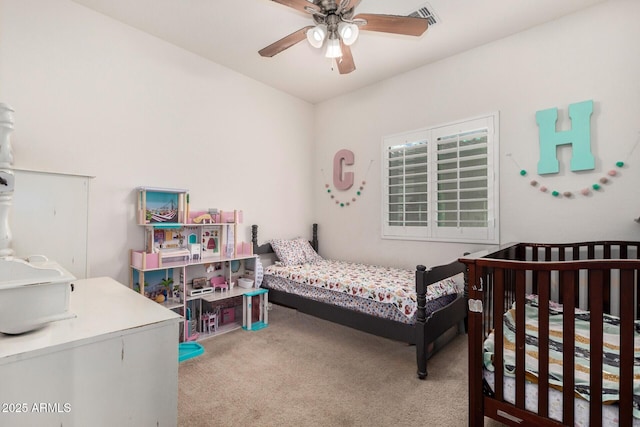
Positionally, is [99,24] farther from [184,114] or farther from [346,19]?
[346,19]

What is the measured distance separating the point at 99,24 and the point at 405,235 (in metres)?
3.62

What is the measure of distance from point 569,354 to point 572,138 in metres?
2.13

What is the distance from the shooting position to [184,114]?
10.3 feet

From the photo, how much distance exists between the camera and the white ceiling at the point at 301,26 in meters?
2.46

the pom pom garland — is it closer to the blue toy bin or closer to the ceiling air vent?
the ceiling air vent

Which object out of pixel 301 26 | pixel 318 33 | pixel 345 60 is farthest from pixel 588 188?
pixel 301 26

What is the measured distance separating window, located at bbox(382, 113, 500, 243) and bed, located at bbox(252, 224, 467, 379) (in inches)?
20.6

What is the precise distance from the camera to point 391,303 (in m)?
2.41

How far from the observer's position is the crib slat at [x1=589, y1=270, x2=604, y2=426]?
3.68ft

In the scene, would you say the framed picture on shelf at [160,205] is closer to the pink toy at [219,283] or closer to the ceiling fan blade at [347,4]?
the pink toy at [219,283]

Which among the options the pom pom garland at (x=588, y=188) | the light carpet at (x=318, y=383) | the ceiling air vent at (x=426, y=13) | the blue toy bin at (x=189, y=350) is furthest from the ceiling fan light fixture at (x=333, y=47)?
the blue toy bin at (x=189, y=350)

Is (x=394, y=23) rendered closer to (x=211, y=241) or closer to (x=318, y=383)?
(x=318, y=383)

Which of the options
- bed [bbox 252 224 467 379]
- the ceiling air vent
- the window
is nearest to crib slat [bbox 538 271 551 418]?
bed [bbox 252 224 467 379]

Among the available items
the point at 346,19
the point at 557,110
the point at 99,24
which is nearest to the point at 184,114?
the point at 99,24
